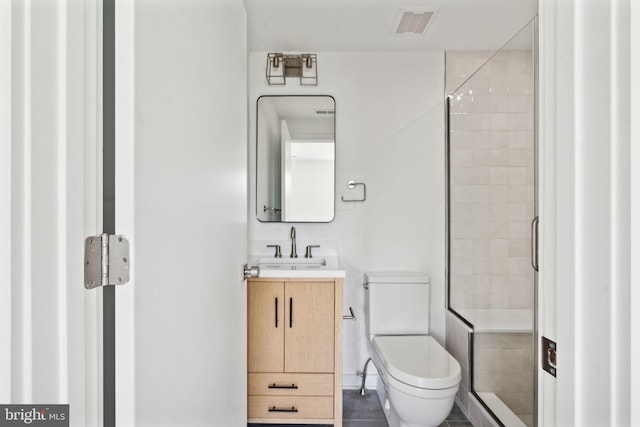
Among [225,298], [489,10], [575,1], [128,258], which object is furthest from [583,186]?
[489,10]

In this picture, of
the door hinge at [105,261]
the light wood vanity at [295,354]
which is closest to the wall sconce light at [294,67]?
the light wood vanity at [295,354]

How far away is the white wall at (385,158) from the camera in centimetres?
228

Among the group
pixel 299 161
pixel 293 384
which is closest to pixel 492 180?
pixel 299 161

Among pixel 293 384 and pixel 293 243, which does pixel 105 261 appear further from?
pixel 293 243

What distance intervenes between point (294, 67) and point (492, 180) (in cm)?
139

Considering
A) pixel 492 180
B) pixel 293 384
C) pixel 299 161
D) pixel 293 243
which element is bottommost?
pixel 293 384

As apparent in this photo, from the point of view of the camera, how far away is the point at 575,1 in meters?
0.55

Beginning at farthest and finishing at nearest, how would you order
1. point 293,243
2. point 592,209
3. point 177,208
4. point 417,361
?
point 293,243
point 417,361
point 177,208
point 592,209

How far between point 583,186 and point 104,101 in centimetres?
78

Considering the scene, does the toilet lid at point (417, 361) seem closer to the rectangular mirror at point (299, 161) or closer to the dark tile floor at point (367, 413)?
the dark tile floor at point (367, 413)

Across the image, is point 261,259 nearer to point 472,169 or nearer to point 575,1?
point 472,169

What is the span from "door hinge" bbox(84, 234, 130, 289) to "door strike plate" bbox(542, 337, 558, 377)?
29.0 inches

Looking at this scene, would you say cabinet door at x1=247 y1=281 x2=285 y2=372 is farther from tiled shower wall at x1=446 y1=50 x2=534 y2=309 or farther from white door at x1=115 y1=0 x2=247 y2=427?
tiled shower wall at x1=446 y1=50 x2=534 y2=309

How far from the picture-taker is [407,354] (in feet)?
5.88
